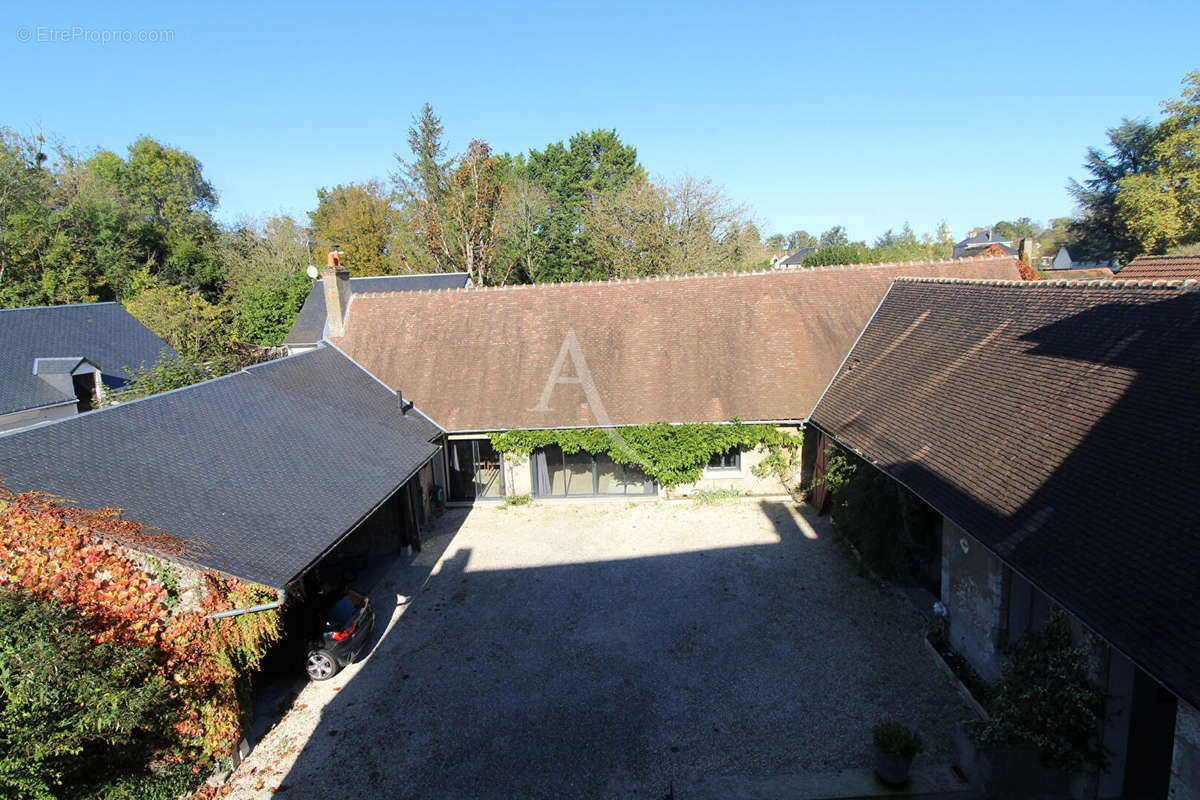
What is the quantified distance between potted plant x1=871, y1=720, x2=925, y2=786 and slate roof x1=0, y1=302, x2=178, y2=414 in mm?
24252

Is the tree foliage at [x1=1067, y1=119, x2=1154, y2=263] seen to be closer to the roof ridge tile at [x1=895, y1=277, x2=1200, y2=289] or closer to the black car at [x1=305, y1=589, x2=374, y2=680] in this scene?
the roof ridge tile at [x1=895, y1=277, x2=1200, y2=289]

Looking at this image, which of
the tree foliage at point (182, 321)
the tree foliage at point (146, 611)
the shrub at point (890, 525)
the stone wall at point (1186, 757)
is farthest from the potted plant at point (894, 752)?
the tree foliage at point (182, 321)

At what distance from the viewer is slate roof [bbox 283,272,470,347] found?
2983 cm

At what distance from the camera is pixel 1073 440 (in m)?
8.23

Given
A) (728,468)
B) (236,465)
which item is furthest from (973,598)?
(236,465)

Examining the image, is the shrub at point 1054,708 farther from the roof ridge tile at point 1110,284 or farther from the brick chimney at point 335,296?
the brick chimney at point 335,296

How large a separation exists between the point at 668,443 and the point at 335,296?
10.7 m

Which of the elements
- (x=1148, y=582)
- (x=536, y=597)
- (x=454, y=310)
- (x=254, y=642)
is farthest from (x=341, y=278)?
(x=1148, y=582)

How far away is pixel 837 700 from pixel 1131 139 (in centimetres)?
5116

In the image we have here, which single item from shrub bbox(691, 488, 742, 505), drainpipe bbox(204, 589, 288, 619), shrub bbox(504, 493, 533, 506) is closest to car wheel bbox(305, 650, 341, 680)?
drainpipe bbox(204, 589, 288, 619)

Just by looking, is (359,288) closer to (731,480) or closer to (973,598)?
(731,480)

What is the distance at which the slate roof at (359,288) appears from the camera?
29.8m

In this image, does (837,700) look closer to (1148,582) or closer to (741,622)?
(741,622)

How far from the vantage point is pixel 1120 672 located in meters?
6.54
